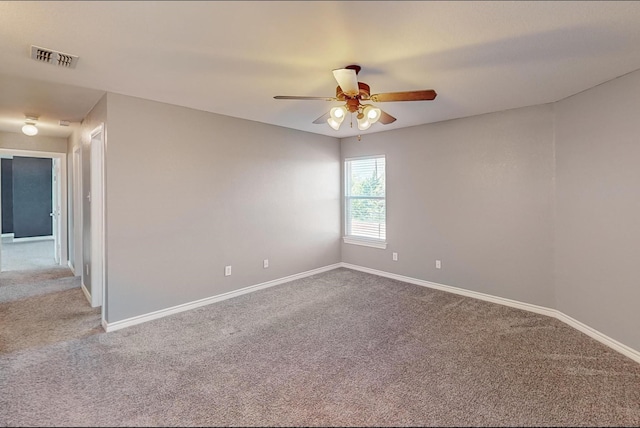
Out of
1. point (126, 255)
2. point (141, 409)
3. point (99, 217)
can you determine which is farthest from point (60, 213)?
point (141, 409)

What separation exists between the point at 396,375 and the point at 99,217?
11.8 feet

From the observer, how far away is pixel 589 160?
305cm

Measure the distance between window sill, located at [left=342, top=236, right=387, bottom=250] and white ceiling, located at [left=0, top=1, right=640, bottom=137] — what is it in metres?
2.48

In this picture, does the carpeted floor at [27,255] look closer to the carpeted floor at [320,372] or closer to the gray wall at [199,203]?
the carpeted floor at [320,372]

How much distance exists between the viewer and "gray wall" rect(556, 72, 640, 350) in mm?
2646

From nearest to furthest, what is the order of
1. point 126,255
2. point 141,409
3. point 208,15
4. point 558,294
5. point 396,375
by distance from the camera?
point 208,15, point 141,409, point 396,375, point 126,255, point 558,294

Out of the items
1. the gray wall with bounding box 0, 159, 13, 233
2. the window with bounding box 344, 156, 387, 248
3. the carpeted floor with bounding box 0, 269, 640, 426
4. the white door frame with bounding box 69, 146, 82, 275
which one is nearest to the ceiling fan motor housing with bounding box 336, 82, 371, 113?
the carpeted floor with bounding box 0, 269, 640, 426

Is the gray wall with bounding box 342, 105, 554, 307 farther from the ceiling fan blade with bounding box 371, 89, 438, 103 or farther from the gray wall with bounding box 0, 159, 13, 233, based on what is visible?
the gray wall with bounding box 0, 159, 13, 233

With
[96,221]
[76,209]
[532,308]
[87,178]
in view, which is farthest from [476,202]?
[76,209]

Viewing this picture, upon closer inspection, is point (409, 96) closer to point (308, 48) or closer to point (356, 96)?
point (356, 96)

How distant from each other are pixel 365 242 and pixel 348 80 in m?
3.51

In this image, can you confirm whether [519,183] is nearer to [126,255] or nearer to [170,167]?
[170,167]

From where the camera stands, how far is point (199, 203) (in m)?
3.78

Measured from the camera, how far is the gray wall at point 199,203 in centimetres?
318
